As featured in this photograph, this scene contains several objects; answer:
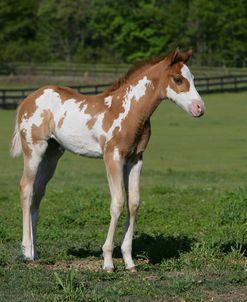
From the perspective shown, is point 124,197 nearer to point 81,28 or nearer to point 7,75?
point 7,75

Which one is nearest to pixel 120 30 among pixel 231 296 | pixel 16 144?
pixel 16 144

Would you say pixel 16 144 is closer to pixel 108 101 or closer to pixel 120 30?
pixel 108 101

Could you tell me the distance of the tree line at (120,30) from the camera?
289 ft

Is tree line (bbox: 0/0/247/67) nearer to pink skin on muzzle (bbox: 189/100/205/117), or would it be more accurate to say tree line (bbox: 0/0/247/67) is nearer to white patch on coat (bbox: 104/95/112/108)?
white patch on coat (bbox: 104/95/112/108)

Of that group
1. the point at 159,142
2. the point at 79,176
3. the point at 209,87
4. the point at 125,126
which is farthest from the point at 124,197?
the point at 209,87

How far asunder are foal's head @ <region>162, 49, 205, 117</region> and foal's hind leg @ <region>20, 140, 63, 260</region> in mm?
1481

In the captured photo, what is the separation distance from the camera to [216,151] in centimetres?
3180

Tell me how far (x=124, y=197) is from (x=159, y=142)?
2500 cm

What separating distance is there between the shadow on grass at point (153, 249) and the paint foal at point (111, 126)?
535mm

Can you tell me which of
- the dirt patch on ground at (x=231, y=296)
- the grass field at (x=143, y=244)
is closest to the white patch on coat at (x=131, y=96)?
the grass field at (x=143, y=244)

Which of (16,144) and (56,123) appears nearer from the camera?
(56,123)

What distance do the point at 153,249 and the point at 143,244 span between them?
314mm

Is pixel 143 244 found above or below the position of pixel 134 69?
below

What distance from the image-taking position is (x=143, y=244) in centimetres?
1051
